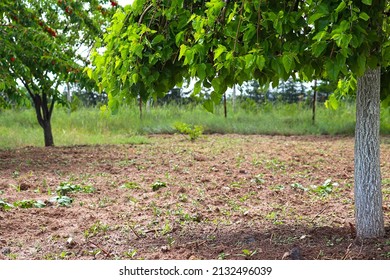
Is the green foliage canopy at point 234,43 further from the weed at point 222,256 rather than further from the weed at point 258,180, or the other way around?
the weed at point 258,180

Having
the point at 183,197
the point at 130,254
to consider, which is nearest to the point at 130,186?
the point at 183,197

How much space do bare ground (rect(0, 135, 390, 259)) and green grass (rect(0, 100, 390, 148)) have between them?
392cm

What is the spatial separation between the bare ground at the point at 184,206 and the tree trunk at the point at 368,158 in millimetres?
157

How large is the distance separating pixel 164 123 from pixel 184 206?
1111 centimetres

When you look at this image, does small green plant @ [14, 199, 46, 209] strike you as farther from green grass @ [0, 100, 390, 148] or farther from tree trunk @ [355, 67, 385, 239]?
green grass @ [0, 100, 390, 148]

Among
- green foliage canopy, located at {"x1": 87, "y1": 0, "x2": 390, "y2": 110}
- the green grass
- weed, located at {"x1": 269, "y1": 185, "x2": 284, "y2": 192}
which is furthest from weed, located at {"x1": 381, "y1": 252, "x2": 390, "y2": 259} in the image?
the green grass

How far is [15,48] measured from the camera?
8891 millimetres

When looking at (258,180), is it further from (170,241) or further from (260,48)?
(260,48)

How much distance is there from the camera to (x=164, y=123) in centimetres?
1672

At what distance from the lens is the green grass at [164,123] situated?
46.8ft

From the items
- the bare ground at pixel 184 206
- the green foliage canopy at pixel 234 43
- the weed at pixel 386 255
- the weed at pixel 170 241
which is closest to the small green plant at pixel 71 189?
the bare ground at pixel 184 206

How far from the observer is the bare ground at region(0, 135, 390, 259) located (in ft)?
13.8

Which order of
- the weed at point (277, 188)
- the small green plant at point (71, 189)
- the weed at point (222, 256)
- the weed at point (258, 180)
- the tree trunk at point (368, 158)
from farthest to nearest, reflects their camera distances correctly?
the weed at point (258, 180) → the weed at point (277, 188) → the small green plant at point (71, 189) → the tree trunk at point (368, 158) → the weed at point (222, 256)

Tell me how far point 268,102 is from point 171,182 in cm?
1322
